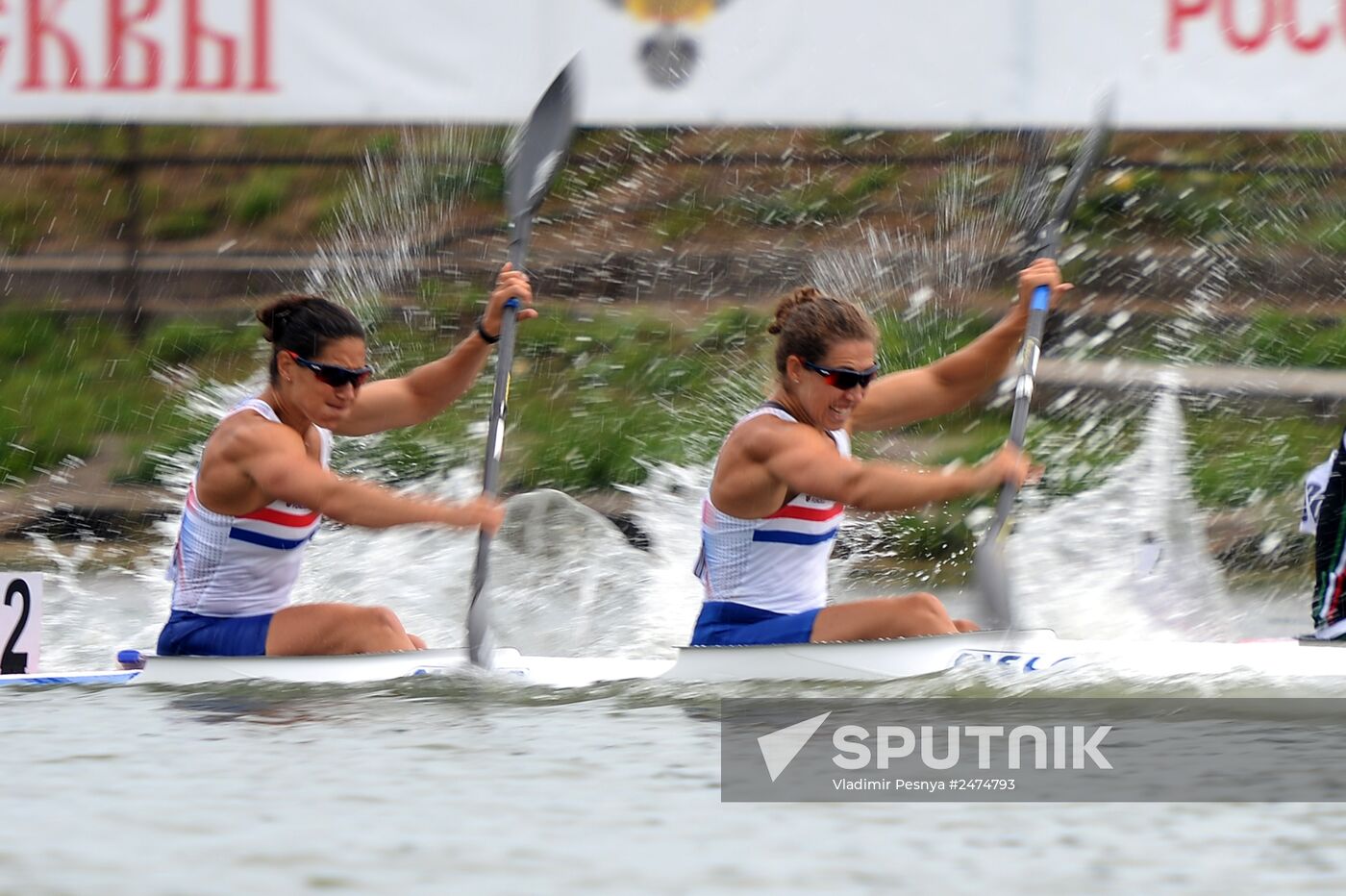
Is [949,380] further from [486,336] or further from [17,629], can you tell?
[17,629]

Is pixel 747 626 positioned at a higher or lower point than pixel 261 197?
lower

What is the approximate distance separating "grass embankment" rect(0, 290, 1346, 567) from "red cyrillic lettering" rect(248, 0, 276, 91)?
145cm

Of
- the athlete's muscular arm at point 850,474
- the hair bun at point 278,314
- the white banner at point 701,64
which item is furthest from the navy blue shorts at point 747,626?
the white banner at point 701,64

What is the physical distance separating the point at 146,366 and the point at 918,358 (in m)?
3.51

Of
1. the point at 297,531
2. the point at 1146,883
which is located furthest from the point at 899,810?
the point at 297,531

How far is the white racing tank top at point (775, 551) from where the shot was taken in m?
4.39

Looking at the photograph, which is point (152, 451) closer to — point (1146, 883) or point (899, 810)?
point (899, 810)

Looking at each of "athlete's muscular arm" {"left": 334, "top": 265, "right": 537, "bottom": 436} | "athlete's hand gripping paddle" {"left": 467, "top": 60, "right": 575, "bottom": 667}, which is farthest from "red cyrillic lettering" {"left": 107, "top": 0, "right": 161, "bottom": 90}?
"athlete's muscular arm" {"left": 334, "top": 265, "right": 537, "bottom": 436}

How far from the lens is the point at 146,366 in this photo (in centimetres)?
880

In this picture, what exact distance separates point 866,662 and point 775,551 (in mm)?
331

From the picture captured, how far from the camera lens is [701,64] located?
647cm

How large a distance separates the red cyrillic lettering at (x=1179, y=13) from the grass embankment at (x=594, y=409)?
6.38 feet

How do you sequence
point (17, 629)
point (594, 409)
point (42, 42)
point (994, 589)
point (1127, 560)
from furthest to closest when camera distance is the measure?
point (594, 409) → point (42, 42) → point (1127, 560) → point (17, 629) → point (994, 589)

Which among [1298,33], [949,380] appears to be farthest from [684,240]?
[949,380]
